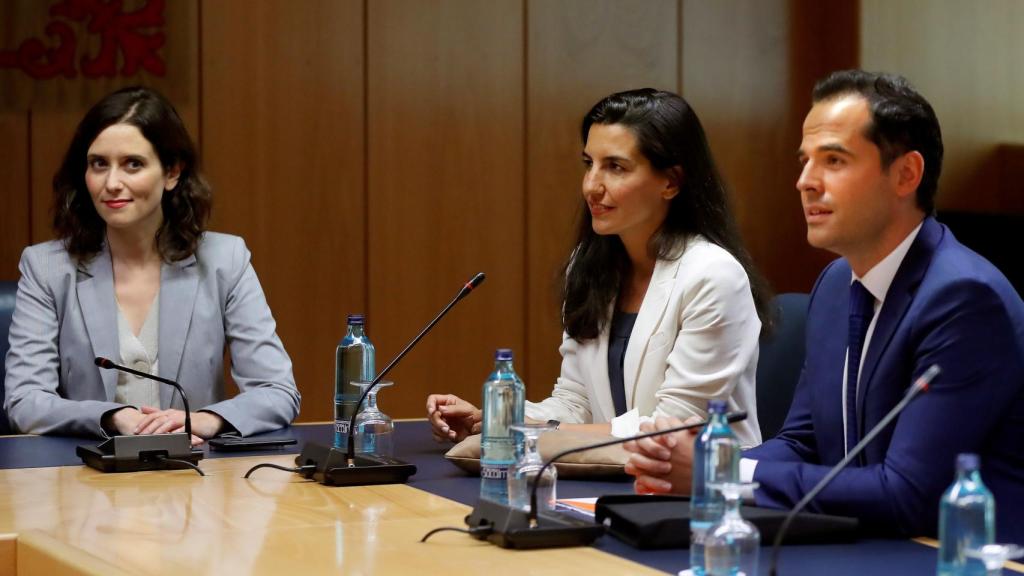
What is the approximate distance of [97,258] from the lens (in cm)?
335

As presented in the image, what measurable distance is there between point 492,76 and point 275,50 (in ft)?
2.87

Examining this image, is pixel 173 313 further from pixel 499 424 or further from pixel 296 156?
pixel 296 156

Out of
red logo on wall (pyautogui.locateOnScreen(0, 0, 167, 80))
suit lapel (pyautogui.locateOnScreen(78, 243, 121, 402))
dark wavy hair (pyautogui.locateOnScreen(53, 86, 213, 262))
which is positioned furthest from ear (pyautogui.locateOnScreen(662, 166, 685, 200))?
red logo on wall (pyautogui.locateOnScreen(0, 0, 167, 80))

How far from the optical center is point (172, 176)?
3498 mm

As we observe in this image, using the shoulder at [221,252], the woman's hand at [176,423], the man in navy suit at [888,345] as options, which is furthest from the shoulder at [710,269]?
the shoulder at [221,252]

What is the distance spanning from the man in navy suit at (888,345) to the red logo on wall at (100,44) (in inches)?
122

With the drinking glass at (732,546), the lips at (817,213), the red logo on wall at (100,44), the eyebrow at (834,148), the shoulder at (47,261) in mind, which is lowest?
the drinking glass at (732,546)

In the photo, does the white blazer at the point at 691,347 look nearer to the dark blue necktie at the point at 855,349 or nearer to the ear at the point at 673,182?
the ear at the point at 673,182

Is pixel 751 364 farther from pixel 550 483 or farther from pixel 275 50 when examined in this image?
pixel 275 50

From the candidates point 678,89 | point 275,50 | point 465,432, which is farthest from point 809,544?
point 678,89

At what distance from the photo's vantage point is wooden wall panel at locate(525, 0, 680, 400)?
17.3 ft

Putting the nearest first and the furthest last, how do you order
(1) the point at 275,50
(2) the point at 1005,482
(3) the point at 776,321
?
(2) the point at 1005,482 → (3) the point at 776,321 → (1) the point at 275,50

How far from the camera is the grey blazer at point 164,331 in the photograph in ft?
10.5

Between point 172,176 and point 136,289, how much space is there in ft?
1.10
